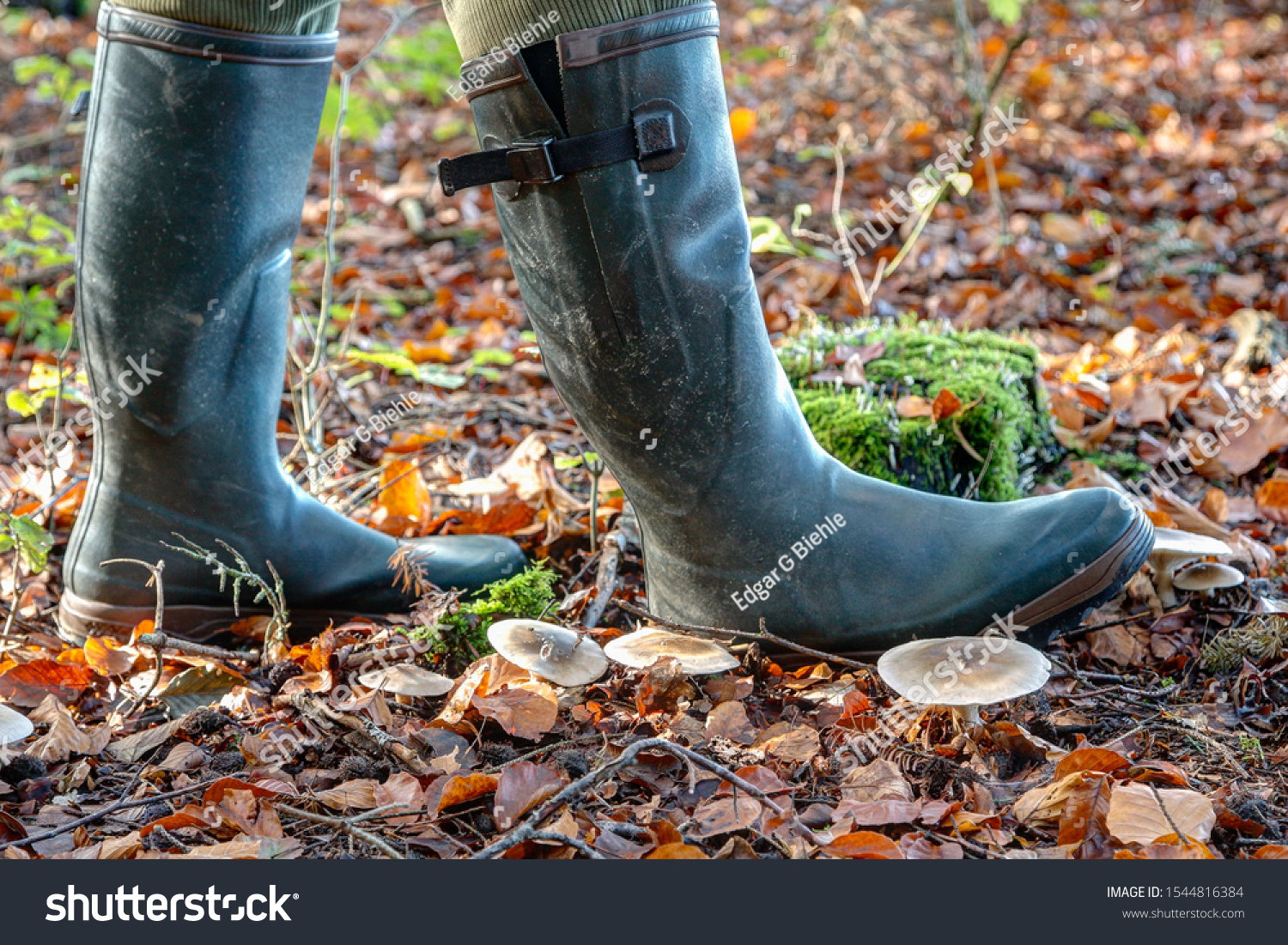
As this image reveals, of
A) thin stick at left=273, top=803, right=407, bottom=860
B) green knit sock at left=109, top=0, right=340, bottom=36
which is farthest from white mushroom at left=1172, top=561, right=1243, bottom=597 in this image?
green knit sock at left=109, top=0, right=340, bottom=36

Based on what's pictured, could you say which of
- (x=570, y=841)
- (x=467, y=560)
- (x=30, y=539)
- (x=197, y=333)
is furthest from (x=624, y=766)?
(x=30, y=539)

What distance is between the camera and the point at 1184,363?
10.3ft

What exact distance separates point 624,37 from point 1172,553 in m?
1.26

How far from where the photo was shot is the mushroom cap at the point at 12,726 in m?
1.43

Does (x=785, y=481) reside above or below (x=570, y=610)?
above

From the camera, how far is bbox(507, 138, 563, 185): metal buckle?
1.44 meters

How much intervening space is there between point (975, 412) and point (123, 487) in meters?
1.72

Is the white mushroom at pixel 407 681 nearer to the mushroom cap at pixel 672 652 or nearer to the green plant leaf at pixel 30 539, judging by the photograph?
the mushroom cap at pixel 672 652

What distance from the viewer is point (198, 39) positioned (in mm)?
1699

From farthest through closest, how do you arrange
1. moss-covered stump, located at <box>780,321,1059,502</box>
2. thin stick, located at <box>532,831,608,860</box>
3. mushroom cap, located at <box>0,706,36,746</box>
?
1. moss-covered stump, located at <box>780,321,1059,502</box>
2. mushroom cap, located at <box>0,706,36,746</box>
3. thin stick, located at <box>532,831,608,860</box>

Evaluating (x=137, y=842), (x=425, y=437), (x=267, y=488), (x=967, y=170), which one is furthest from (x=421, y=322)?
(x=137, y=842)

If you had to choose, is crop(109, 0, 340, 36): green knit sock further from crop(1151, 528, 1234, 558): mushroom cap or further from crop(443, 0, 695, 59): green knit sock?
crop(1151, 528, 1234, 558): mushroom cap

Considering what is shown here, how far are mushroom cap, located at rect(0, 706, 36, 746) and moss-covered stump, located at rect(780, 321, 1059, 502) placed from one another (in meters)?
1.54
